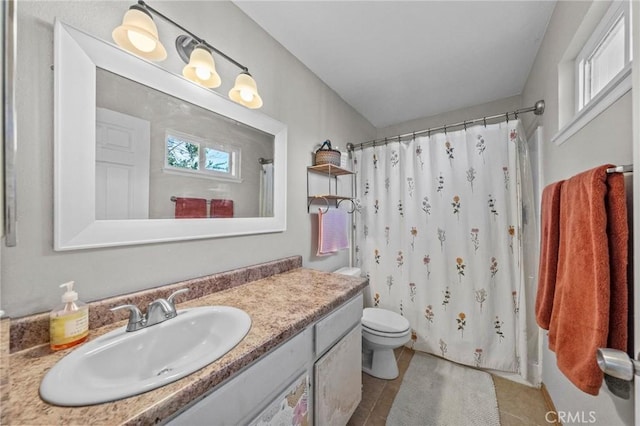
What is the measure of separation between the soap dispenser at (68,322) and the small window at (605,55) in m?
1.76

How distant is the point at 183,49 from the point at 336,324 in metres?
1.44

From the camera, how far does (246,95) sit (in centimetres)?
119

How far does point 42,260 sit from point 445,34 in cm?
218

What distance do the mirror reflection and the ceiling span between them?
28.4 inches

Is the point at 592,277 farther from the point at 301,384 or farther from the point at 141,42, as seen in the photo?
the point at 141,42

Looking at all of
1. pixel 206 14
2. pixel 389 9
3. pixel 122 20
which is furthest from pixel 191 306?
pixel 389 9

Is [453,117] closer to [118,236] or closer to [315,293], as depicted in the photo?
[315,293]

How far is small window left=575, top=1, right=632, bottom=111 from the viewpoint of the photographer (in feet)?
2.70

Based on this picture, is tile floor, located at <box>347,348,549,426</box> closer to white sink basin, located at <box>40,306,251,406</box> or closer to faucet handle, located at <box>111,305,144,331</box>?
white sink basin, located at <box>40,306,251,406</box>

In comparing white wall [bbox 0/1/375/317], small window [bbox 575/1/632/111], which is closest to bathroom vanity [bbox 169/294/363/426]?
white wall [bbox 0/1/375/317]

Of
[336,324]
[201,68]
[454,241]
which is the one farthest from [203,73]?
[454,241]

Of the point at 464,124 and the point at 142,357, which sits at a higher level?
the point at 464,124

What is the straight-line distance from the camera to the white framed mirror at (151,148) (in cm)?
73

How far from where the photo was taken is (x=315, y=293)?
1.10 metres
